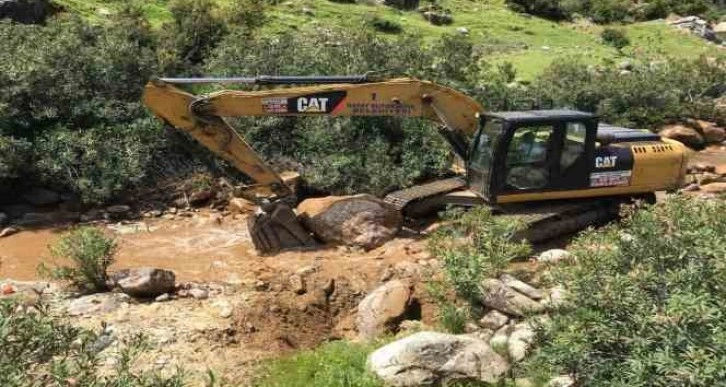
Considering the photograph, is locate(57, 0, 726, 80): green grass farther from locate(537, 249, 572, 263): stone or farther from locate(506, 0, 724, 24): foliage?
locate(537, 249, 572, 263): stone

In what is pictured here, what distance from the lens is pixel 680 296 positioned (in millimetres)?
4082

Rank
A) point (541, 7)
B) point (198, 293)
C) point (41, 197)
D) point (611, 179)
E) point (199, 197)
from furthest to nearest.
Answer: point (541, 7), point (199, 197), point (41, 197), point (611, 179), point (198, 293)

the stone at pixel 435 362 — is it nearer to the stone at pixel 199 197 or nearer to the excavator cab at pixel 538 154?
the excavator cab at pixel 538 154

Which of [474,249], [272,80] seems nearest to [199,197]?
[272,80]

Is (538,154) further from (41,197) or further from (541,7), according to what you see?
(541,7)

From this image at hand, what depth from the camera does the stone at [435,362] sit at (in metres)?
5.38

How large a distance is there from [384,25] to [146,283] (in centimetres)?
1748

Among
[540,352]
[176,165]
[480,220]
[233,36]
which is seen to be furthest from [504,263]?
[233,36]

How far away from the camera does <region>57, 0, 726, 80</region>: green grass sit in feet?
66.6

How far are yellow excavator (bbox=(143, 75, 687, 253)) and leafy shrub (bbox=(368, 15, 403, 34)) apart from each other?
559 inches

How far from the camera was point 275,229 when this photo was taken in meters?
9.20

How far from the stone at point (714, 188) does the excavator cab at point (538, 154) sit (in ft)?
11.0

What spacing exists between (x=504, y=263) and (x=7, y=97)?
8.43 meters

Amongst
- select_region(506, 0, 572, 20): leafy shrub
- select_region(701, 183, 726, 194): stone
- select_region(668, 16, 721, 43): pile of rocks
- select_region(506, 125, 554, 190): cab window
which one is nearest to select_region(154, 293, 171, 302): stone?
select_region(506, 125, 554, 190): cab window
